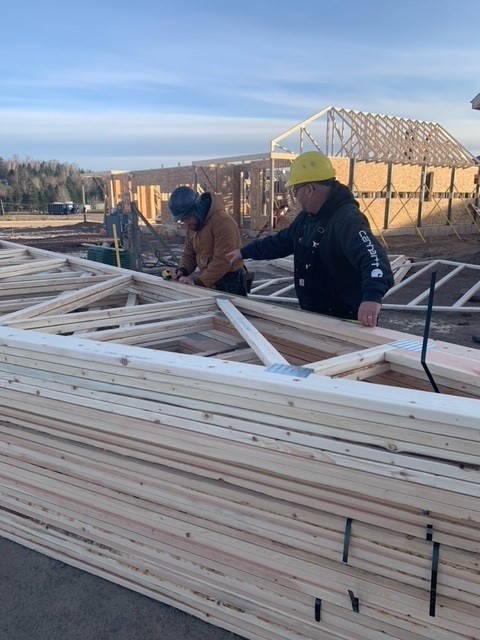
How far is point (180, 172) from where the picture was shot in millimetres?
23750

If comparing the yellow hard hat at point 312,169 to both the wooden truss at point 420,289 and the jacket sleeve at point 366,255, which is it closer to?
the jacket sleeve at point 366,255

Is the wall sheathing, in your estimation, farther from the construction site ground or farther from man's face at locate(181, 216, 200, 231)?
the construction site ground

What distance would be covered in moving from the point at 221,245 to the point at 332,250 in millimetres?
1506

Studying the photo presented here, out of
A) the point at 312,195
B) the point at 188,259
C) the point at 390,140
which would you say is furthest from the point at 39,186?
the point at 312,195

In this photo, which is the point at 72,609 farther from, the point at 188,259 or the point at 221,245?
the point at 188,259

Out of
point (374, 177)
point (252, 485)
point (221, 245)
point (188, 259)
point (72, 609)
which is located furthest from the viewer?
point (374, 177)

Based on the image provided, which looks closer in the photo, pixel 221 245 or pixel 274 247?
pixel 274 247

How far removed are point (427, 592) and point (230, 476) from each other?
920 millimetres

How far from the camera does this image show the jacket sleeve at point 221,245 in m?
4.70

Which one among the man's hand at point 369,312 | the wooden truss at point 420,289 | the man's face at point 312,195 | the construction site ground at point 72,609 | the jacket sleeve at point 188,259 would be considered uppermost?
the man's face at point 312,195

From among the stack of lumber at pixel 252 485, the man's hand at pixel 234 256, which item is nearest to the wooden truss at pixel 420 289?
the man's hand at pixel 234 256

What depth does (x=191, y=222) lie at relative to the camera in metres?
4.80

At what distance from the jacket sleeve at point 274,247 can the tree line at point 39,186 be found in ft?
94.0

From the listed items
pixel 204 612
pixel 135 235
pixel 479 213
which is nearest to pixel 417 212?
pixel 479 213
